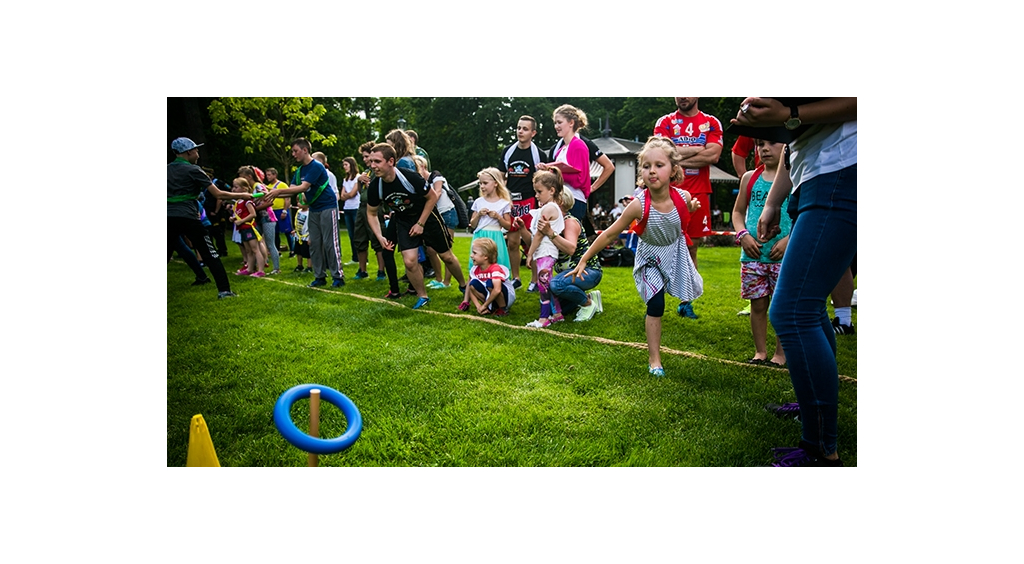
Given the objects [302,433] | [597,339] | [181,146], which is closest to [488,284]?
[597,339]

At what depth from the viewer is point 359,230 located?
22.7 feet

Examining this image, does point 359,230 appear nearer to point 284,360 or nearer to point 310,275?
point 310,275

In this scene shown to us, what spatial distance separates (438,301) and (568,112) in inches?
78.7

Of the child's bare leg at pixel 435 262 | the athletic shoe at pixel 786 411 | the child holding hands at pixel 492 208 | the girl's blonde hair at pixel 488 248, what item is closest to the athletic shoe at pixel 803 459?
the athletic shoe at pixel 786 411

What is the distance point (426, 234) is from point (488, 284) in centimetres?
85

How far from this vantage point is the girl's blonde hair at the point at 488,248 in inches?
197

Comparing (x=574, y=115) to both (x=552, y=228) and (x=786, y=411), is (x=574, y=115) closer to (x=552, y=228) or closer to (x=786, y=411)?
(x=552, y=228)

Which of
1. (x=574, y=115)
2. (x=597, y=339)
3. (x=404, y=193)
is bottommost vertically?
(x=597, y=339)

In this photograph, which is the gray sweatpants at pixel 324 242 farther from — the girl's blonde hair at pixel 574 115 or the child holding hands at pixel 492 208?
the girl's blonde hair at pixel 574 115

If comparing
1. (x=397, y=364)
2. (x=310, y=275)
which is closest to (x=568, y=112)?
(x=397, y=364)

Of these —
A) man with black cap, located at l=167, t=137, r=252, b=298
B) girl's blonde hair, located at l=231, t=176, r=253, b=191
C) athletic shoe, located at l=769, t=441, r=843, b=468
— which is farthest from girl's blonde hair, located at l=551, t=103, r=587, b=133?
girl's blonde hair, located at l=231, t=176, r=253, b=191

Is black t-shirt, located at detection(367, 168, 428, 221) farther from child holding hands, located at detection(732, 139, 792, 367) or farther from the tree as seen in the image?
child holding hands, located at detection(732, 139, 792, 367)

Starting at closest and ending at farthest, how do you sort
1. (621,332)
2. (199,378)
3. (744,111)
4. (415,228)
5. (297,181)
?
(744,111), (199,378), (621,332), (415,228), (297,181)

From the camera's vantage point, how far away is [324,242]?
6.28 metres
